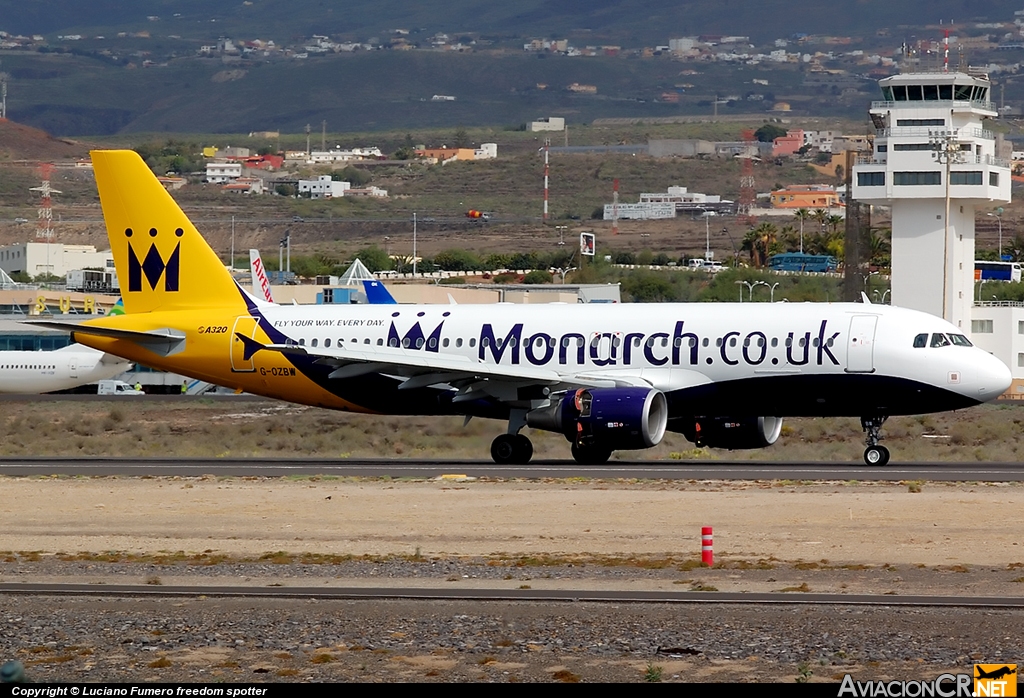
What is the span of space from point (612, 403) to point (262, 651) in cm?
2060

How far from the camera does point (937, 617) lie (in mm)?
17234

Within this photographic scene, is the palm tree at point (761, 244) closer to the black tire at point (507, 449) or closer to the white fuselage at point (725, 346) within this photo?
the white fuselage at point (725, 346)

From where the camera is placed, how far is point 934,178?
95938 millimetres

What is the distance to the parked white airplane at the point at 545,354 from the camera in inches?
1422

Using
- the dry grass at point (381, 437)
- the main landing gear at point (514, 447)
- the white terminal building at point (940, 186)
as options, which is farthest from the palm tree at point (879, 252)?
the main landing gear at point (514, 447)

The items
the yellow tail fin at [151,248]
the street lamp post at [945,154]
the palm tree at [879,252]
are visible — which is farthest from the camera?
the palm tree at [879,252]

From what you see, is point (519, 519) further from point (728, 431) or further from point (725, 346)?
point (728, 431)

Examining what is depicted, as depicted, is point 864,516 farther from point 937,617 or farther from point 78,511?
point 78,511

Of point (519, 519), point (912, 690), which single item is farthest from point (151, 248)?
point (912, 690)

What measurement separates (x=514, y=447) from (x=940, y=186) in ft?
209

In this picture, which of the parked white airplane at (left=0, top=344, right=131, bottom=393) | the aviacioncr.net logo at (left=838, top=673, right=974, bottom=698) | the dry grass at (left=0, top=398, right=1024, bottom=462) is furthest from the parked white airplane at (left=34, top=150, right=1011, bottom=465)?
the parked white airplane at (left=0, top=344, right=131, bottom=393)

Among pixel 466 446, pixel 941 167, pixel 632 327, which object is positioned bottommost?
pixel 466 446

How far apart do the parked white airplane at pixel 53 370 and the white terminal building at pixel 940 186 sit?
1779 inches

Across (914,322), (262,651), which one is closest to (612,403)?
(914,322)
